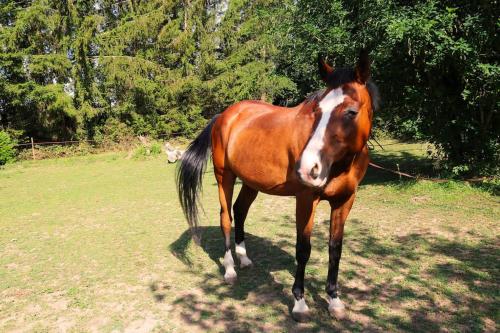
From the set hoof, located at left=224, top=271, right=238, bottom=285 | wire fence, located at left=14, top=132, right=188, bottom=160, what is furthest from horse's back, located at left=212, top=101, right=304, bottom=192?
wire fence, located at left=14, top=132, right=188, bottom=160

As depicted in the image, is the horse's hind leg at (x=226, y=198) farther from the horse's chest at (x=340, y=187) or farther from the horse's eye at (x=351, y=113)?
the horse's eye at (x=351, y=113)

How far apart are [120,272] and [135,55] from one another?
20.3 metres

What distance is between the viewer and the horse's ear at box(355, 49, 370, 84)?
7.57ft

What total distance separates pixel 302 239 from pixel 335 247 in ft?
1.26

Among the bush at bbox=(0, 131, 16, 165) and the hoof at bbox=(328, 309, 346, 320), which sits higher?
the hoof at bbox=(328, 309, 346, 320)

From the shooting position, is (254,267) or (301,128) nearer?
(301,128)

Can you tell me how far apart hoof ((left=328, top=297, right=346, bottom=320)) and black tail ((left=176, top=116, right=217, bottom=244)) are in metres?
1.93

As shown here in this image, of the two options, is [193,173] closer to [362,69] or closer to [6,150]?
[362,69]

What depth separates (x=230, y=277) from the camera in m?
3.71

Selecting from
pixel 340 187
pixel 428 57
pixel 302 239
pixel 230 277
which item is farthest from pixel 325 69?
pixel 428 57

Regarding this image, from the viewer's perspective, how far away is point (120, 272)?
13.5 ft

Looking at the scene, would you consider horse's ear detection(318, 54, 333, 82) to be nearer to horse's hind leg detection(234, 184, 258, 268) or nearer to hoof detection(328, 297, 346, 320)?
hoof detection(328, 297, 346, 320)

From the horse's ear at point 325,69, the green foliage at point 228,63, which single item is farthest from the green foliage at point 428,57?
the horse's ear at point 325,69

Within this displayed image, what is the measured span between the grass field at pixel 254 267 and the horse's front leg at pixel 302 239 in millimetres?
120
